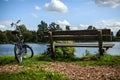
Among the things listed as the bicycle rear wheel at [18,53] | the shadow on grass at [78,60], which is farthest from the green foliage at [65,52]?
the bicycle rear wheel at [18,53]

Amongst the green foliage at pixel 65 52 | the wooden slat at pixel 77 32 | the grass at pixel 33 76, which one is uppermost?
the wooden slat at pixel 77 32

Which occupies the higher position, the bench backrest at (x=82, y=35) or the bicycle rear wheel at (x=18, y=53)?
the bench backrest at (x=82, y=35)

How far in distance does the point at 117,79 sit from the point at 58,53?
21.2 feet

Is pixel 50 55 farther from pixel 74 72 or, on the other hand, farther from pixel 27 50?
pixel 74 72

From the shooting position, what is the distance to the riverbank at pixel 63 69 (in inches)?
446

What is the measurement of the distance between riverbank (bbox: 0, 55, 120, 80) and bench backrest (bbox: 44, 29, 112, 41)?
1196 mm

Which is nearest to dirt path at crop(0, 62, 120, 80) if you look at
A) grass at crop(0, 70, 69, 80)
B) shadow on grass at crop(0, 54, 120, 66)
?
grass at crop(0, 70, 69, 80)

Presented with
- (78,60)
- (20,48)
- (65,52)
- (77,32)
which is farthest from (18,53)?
(77,32)

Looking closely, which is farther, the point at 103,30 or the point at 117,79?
the point at 103,30

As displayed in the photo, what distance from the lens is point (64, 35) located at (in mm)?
17266

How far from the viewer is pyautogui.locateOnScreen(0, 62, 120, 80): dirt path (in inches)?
453

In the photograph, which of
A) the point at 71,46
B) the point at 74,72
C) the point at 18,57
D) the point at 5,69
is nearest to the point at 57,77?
the point at 74,72

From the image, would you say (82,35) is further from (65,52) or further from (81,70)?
(81,70)

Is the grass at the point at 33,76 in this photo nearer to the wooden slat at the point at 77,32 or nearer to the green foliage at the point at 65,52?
the wooden slat at the point at 77,32
